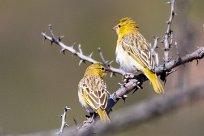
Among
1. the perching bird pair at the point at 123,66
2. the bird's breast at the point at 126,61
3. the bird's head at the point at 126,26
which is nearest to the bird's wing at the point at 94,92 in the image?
the perching bird pair at the point at 123,66

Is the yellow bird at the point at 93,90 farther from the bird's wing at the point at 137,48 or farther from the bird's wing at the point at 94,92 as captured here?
the bird's wing at the point at 137,48

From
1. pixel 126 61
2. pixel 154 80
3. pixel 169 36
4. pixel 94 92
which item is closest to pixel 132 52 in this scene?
pixel 126 61

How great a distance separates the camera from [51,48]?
1703cm

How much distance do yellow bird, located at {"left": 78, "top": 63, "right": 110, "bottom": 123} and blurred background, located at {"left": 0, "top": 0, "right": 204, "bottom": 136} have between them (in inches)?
219

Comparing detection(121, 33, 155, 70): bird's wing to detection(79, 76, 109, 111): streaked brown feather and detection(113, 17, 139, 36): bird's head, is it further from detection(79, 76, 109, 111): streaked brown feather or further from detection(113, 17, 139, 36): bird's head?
detection(79, 76, 109, 111): streaked brown feather

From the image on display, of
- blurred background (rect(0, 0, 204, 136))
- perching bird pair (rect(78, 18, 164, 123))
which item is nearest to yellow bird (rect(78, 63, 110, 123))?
perching bird pair (rect(78, 18, 164, 123))

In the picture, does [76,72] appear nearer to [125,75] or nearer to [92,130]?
[125,75]

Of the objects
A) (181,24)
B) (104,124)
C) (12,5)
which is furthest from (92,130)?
(12,5)

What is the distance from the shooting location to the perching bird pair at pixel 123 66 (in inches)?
230

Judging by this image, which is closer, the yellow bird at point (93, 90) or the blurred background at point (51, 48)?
the yellow bird at point (93, 90)

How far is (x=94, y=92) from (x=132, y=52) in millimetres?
586

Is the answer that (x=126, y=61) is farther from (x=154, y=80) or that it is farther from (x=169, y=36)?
(x=169, y=36)

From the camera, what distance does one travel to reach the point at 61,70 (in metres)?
16.4

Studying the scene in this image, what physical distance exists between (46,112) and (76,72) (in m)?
1.87
